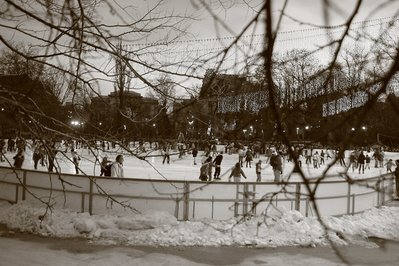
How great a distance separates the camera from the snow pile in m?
9.51

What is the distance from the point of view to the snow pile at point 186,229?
31.2ft

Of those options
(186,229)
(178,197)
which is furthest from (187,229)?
(178,197)

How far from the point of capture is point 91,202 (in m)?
10.8

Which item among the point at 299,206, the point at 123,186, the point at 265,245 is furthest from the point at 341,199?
the point at 123,186

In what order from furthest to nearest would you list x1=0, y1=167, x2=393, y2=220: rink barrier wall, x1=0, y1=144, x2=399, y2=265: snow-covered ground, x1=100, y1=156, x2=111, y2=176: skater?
x1=0, y1=167, x2=393, y2=220: rink barrier wall, x1=0, y1=144, x2=399, y2=265: snow-covered ground, x1=100, y1=156, x2=111, y2=176: skater

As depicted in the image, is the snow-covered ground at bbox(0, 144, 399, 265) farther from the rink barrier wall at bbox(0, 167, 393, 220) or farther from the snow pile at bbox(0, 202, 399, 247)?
the rink barrier wall at bbox(0, 167, 393, 220)

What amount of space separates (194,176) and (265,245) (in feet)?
38.7

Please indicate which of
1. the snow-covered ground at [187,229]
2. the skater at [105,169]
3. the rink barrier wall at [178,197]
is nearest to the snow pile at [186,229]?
the snow-covered ground at [187,229]

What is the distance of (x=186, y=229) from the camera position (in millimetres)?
10000

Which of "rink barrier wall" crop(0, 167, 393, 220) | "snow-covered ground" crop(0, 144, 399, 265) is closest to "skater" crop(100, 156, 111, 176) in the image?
"rink barrier wall" crop(0, 167, 393, 220)

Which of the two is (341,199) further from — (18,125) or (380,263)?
(18,125)

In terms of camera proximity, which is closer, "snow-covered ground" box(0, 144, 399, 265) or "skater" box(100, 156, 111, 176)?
"skater" box(100, 156, 111, 176)

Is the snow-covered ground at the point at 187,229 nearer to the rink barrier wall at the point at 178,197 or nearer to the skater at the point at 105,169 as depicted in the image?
the rink barrier wall at the point at 178,197

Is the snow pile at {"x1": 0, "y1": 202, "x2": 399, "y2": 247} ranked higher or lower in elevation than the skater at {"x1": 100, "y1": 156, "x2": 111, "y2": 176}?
lower
